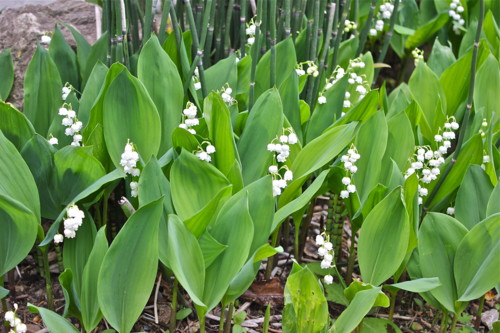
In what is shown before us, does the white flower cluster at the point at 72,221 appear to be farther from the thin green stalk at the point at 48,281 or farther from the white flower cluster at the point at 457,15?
the white flower cluster at the point at 457,15

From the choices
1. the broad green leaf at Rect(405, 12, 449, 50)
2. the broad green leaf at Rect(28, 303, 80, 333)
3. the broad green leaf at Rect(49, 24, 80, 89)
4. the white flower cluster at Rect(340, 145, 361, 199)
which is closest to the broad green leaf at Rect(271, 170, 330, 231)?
the white flower cluster at Rect(340, 145, 361, 199)

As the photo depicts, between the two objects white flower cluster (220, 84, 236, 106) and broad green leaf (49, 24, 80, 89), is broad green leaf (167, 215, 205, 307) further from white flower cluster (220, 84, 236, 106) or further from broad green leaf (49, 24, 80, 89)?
broad green leaf (49, 24, 80, 89)

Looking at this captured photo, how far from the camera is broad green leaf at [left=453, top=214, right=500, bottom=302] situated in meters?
1.67

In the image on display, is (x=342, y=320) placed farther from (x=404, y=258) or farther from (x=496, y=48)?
(x=496, y=48)

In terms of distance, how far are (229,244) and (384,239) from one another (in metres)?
0.42

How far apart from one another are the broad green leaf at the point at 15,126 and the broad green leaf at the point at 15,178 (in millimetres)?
158

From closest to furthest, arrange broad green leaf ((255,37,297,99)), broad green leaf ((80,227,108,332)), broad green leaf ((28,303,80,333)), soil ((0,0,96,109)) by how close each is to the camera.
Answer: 1. broad green leaf ((28,303,80,333))
2. broad green leaf ((80,227,108,332))
3. broad green leaf ((255,37,297,99))
4. soil ((0,0,96,109))

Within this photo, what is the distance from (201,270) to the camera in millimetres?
1597

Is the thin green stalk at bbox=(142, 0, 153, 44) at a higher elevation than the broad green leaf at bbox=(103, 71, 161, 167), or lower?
higher

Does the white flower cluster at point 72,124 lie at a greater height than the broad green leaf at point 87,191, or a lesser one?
greater

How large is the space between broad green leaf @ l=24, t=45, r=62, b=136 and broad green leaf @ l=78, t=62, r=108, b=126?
0.42 ft

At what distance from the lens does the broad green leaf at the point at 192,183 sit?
1.69 meters

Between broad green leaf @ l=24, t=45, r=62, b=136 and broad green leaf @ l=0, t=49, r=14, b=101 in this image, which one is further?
broad green leaf @ l=0, t=49, r=14, b=101

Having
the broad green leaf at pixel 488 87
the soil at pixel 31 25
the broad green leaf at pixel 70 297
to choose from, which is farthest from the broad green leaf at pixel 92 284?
the broad green leaf at pixel 488 87
